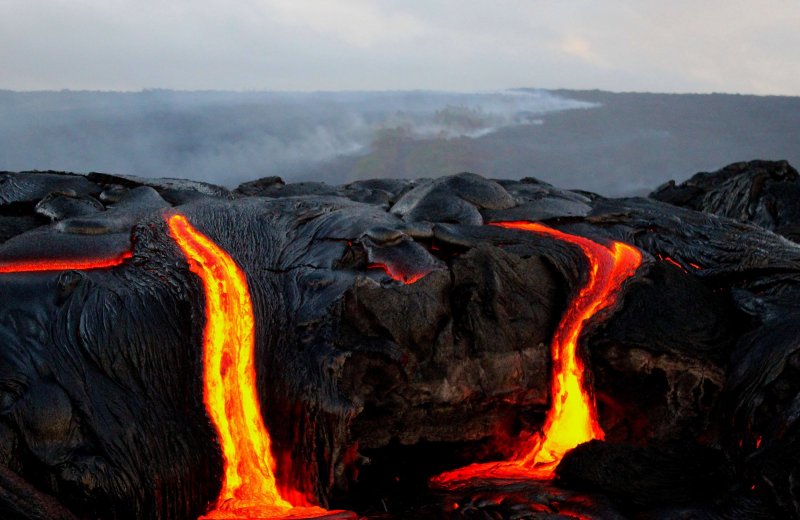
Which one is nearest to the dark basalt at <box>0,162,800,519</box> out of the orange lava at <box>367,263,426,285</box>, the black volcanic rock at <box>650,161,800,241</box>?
the orange lava at <box>367,263,426,285</box>

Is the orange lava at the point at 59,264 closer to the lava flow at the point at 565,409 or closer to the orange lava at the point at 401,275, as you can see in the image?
the orange lava at the point at 401,275

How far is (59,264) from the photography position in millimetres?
7809

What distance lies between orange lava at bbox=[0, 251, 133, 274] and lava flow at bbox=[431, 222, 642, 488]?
3614 mm

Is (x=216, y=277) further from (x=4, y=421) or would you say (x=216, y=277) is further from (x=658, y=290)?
(x=658, y=290)

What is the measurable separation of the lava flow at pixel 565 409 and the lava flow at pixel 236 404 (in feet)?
4.86

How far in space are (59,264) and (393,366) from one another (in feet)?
10.5

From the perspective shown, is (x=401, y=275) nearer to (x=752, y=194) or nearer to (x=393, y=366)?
(x=393, y=366)

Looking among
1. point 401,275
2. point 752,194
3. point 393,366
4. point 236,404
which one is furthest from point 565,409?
point 752,194

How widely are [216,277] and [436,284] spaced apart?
83.9 inches

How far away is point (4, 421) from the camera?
646 cm

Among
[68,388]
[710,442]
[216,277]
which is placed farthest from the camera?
[216,277]

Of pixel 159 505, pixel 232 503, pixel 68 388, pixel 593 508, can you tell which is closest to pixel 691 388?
pixel 593 508

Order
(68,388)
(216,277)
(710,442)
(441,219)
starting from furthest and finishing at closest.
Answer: (441,219) → (216,277) → (710,442) → (68,388)

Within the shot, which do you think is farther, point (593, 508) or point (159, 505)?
point (159, 505)
